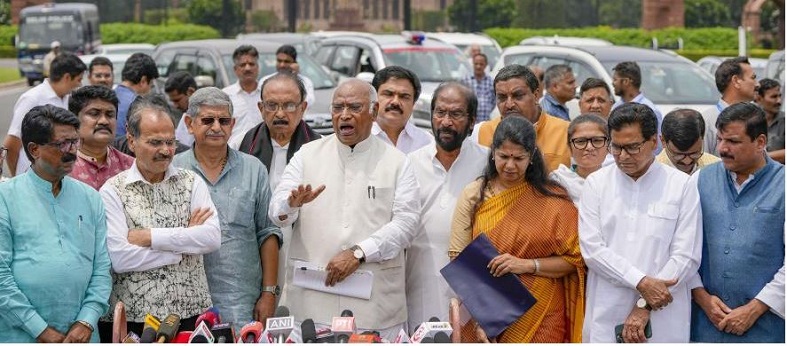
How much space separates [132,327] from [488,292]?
5.33ft

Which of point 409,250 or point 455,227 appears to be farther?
point 409,250

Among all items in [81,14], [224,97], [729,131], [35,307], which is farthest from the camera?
[81,14]

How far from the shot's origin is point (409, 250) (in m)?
6.39

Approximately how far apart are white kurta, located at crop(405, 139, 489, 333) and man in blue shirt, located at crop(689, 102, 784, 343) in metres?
1.22

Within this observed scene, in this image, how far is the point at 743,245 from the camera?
5.61m

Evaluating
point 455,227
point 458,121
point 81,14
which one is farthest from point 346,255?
point 81,14

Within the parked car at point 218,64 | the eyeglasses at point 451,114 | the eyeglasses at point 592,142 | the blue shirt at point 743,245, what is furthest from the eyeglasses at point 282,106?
the parked car at point 218,64

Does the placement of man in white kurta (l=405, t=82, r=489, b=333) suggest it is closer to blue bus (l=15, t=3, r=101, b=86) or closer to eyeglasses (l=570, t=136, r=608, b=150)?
eyeglasses (l=570, t=136, r=608, b=150)

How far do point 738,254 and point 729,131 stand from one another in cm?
55

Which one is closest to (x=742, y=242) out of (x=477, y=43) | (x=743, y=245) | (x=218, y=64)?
(x=743, y=245)

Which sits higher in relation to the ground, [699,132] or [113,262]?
[699,132]

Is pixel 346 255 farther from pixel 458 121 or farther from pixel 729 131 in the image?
pixel 729 131

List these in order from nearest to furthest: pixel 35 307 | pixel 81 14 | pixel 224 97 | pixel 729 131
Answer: pixel 35 307 → pixel 729 131 → pixel 224 97 → pixel 81 14

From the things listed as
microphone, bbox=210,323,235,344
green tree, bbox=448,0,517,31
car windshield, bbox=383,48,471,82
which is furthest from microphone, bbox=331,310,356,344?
green tree, bbox=448,0,517,31
